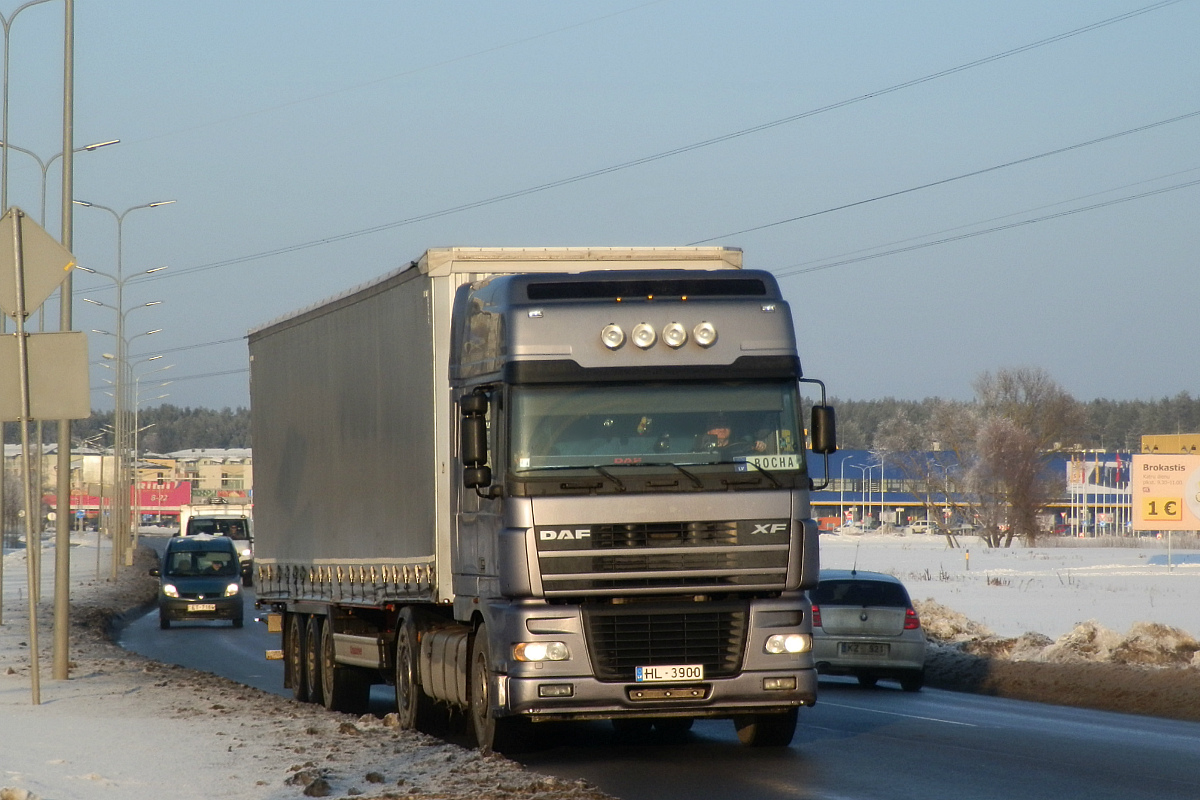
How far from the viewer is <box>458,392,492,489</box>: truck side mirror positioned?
1193cm

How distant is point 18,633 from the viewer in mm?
28875

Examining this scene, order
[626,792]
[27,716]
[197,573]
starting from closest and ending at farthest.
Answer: [626,792], [27,716], [197,573]

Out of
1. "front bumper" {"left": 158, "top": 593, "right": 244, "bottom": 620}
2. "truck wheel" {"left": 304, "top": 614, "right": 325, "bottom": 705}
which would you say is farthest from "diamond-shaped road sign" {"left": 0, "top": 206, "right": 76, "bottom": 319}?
"front bumper" {"left": 158, "top": 593, "right": 244, "bottom": 620}

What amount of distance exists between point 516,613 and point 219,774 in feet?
7.45

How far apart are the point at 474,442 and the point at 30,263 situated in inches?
235

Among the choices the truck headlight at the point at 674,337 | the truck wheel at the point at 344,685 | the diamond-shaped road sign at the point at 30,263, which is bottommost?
the truck wheel at the point at 344,685

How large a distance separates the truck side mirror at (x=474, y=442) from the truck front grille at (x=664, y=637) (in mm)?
1209

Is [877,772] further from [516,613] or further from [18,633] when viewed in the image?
[18,633]

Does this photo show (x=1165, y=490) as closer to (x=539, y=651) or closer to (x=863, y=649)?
(x=863, y=649)

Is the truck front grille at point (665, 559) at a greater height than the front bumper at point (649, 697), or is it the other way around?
the truck front grille at point (665, 559)

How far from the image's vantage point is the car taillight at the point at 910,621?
70.9ft

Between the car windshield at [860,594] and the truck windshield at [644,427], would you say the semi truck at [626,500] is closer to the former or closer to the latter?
the truck windshield at [644,427]

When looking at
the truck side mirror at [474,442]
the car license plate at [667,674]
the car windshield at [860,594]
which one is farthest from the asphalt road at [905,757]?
the car windshield at [860,594]

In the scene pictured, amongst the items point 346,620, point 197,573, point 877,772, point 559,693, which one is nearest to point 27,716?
point 346,620
